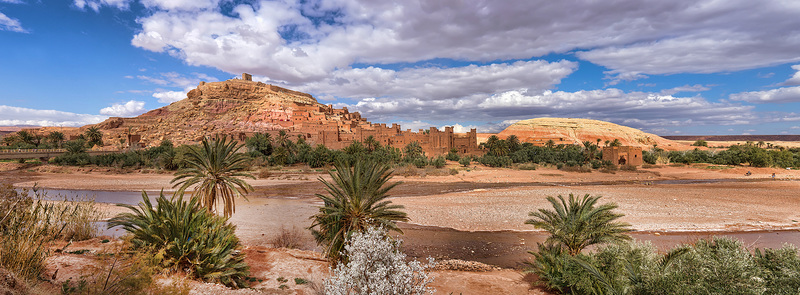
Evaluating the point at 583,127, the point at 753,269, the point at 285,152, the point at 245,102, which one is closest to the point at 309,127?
the point at 285,152

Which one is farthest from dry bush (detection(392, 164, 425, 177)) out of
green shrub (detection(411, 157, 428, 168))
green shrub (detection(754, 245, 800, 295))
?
green shrub (detection(754, 245, 800, 295))

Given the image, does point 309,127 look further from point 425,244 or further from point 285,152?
point 425,244

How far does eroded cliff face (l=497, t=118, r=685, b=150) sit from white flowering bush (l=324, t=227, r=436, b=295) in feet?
348

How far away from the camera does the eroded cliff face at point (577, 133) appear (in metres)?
108

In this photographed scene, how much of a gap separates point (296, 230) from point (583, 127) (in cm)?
13171

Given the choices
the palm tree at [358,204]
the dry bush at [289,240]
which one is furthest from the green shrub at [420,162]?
the palm tree at [358,204]

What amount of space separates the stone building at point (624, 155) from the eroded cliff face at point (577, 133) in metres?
49.9

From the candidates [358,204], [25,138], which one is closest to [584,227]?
[358,204]

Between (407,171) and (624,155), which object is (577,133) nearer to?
(624,155)

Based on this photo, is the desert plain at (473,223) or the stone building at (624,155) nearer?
the desert plain at (473,223)

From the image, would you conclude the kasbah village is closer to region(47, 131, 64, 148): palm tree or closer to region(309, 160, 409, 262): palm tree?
region(309, 160, 409, 262): palm tree

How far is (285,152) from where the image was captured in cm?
5491

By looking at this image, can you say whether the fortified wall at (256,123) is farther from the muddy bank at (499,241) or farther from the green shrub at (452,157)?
the muddy bank at (499,241)

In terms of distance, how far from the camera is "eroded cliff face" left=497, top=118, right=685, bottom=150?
355 ft
